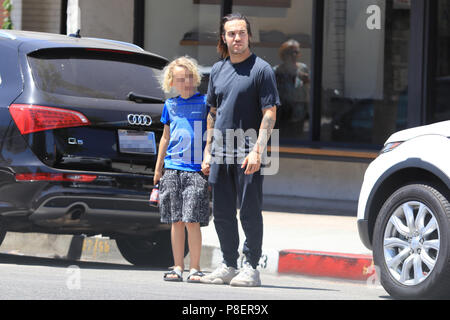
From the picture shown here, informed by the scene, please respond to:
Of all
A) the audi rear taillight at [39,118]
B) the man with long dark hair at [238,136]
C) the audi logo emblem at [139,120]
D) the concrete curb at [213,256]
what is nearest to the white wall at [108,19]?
the concrete curb at [213,256]

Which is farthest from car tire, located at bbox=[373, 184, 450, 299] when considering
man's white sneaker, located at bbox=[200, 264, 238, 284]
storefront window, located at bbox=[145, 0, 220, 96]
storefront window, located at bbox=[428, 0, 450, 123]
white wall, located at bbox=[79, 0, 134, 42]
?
white wall, located at bbox=[79, 0, 134, 42]

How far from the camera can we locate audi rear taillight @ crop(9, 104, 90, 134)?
7.37 m

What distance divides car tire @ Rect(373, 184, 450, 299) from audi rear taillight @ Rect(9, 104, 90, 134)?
2.40 m

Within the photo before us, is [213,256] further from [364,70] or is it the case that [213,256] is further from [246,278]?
[364,70]

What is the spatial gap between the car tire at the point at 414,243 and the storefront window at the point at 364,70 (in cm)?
560

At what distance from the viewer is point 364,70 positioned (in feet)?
41.3

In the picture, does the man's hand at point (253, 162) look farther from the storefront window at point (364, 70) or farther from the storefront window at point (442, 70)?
the storefront window at point (364, 70)

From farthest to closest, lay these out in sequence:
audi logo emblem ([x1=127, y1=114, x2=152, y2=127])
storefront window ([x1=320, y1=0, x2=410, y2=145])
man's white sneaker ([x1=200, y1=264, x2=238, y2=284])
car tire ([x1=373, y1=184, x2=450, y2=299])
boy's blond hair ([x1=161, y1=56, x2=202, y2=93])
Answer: storefront window ([x1=320, y1=0, x2=410, y2=145]) < audi logo emblem ([x1=127, y1=114, x2=152, y2=127]) < boy's blond hair ([x1=161, y1=56, x2=202, y2=93]) < man's white sneaker ([x1=200, y1=264, x2=238, y2=284]) < car tire ([x1=373, y1=184, x2=450, y2=299])

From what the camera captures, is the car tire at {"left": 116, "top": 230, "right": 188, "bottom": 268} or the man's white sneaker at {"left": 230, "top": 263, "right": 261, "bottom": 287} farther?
the car tire at {"left": 116, "top": 230, "right": 188, "bottom": 268}

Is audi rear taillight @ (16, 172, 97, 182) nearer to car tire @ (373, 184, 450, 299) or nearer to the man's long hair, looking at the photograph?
the man's long hair

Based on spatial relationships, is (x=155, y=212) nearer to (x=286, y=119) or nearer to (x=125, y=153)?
(x=125, y=153)

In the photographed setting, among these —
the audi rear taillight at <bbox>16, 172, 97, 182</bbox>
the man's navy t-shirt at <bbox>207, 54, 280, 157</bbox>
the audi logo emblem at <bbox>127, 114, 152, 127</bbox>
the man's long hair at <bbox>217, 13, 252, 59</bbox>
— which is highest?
the man's long hair at <bbox>217, 13, 252, 59</bbox>
